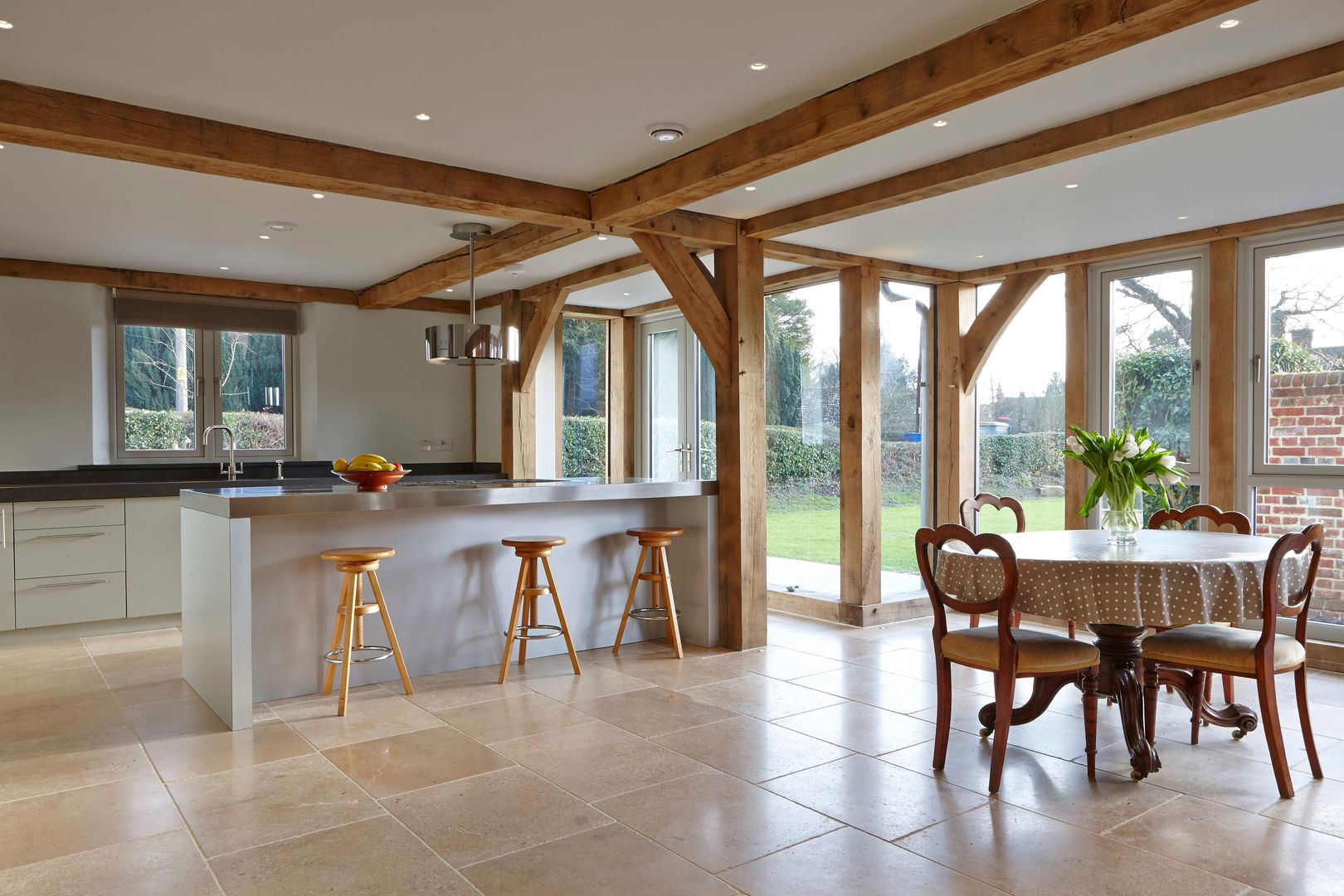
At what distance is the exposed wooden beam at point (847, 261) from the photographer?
5.57 metres

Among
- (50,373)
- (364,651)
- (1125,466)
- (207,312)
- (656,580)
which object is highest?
(207,312)

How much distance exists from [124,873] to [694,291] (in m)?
3.71

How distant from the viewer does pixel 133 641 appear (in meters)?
5.57

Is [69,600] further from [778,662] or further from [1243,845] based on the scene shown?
[1243,845]

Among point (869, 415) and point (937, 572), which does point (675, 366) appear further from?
point (937, 572)

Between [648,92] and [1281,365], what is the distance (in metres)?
3.92

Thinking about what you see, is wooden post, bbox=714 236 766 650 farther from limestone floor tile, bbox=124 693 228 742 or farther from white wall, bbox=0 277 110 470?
white wall, bbox=0 277 110 470

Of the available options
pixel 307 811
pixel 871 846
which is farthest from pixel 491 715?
pixel 871 846

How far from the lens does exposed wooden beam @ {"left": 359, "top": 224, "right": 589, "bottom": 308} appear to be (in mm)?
5137

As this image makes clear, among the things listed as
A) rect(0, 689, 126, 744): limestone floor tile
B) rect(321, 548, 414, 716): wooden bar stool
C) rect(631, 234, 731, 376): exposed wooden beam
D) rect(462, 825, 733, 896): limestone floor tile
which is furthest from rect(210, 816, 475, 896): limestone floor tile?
rect(631, 234, 731, 376): exposed wooden beam

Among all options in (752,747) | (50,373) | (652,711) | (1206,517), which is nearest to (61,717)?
(652,711)

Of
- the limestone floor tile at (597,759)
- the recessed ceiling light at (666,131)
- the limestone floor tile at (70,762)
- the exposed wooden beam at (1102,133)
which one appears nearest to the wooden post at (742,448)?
the exposed wooden beam at (1102,133)

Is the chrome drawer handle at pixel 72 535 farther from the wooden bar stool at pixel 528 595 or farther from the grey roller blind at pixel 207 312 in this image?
the wooden bar stool at pixel 528 595

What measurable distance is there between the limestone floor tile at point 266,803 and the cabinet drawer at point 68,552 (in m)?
3.10
